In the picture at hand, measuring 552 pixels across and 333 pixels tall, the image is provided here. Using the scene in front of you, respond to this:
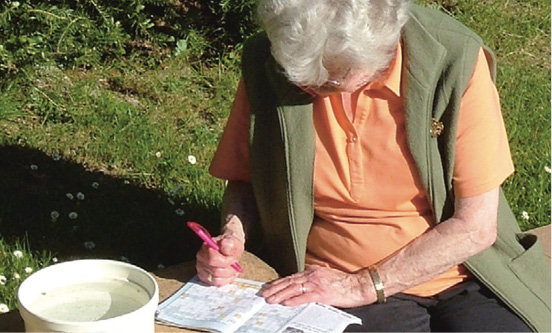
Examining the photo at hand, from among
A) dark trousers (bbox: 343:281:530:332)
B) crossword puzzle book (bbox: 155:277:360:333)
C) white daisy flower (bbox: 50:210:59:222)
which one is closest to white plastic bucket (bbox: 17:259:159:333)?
crossword puzzle book (bbox: 155:277:360:333)

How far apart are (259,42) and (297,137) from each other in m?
0.33

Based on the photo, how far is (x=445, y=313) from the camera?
2.89 meters

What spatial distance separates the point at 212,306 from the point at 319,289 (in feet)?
1.00

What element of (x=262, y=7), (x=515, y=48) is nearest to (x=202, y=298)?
(x=262, y=7)

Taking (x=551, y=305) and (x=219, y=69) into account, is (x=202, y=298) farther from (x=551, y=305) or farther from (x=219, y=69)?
(x=219, y=69)

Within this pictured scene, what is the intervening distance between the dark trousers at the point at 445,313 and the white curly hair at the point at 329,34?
68 centimetres

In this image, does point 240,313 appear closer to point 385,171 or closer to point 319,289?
point 319,289

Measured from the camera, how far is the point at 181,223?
4.09 meters

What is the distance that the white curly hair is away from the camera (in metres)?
2.62

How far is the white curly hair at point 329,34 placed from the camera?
2.62 m

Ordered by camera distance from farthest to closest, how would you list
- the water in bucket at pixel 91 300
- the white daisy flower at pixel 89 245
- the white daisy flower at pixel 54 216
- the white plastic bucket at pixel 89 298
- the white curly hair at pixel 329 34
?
1. the white daisy flower at pixel 54 216
2. the white daisy flower at pixel 89 245
3. the white curly hair at pixel 329 34
4. the water in bucket at pixel 91 300
5. the white plastic bucket at pixel 89 298

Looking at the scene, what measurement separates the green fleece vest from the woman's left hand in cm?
17

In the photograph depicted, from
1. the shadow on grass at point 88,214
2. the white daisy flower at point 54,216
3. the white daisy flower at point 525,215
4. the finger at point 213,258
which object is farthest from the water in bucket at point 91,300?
the white daisy flower at point 525,215

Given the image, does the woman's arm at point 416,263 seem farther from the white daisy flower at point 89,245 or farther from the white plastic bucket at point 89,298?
the white daisy flower at point 89,245
